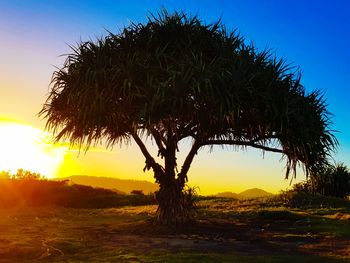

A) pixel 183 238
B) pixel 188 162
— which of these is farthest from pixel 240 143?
pixel 183 238

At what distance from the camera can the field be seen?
12.4m

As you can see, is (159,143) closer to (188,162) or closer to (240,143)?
(188,162)

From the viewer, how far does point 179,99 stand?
16.8 meters

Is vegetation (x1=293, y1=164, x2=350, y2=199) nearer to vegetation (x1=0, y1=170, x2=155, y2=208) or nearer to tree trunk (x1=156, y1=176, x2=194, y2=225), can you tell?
vegetation (x1=0, y1=170, x2=155, y2=208)

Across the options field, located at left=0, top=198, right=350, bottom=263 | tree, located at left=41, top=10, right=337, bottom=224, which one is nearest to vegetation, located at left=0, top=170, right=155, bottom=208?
field, located at left=0, top=198, right=350, bottom=263

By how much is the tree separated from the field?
7.94 ft

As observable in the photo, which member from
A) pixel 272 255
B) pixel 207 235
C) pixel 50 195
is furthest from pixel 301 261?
pixel 50 195

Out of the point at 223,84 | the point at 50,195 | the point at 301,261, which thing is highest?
the point at 223,84

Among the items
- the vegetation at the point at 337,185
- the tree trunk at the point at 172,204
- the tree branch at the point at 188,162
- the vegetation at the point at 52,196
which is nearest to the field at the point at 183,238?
the tree trunk at the point at 172,204

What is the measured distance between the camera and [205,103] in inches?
691

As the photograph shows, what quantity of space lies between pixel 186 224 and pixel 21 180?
762 inches

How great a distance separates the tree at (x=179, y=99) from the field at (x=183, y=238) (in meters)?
2.42

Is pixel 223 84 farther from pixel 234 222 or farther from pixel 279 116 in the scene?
pixel 234 222

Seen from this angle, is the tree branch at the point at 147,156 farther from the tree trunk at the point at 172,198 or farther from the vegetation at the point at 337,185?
the vegetation at the point at 337,185
